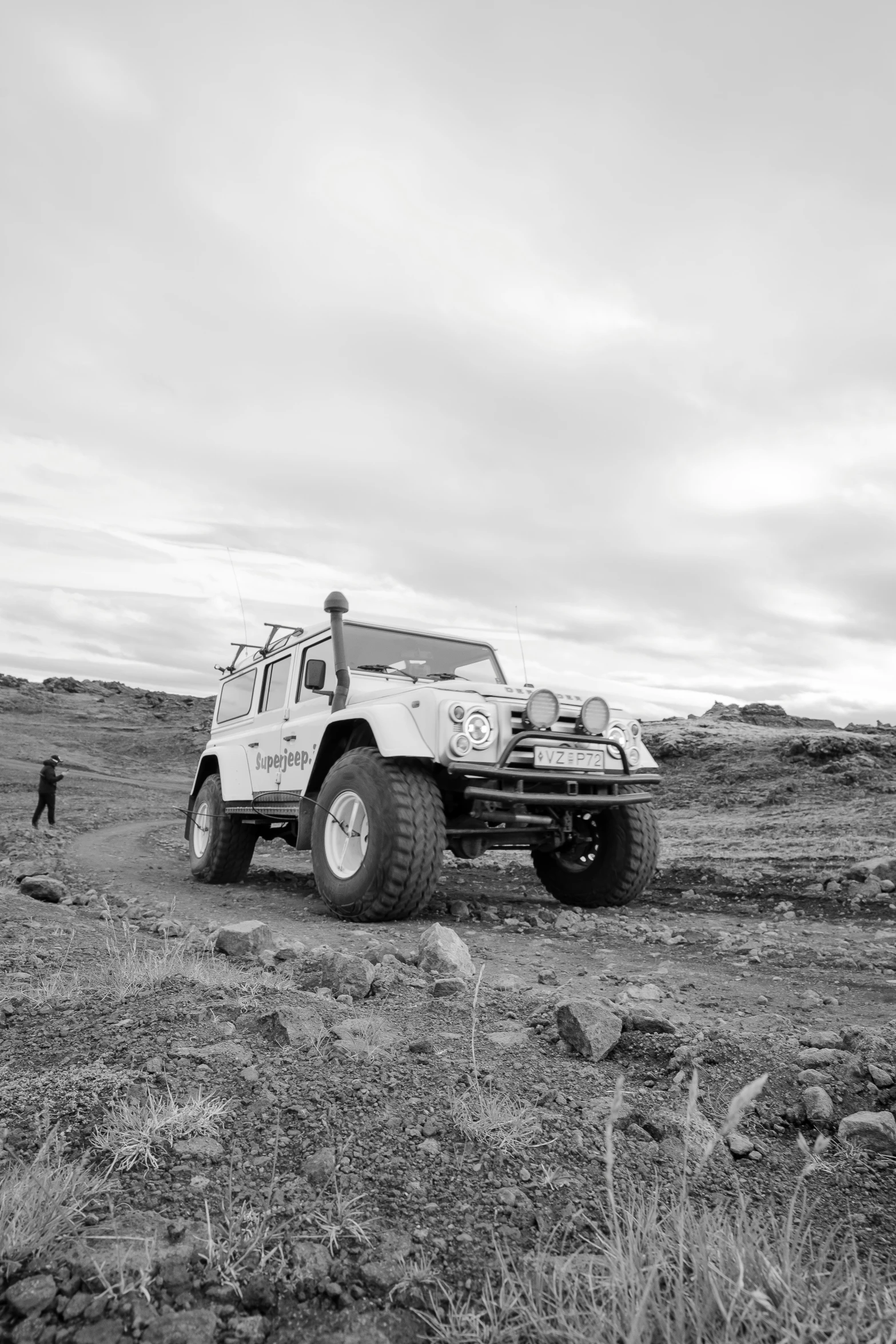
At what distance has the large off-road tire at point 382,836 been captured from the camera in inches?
213

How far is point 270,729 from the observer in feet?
25.4

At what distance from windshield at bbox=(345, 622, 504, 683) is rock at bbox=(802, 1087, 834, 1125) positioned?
512 centimetres

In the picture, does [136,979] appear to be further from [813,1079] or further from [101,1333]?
A: [813,1079]

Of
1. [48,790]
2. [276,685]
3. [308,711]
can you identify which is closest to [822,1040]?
[308,711]

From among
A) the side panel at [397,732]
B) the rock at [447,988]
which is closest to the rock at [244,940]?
the rock at [447,988]

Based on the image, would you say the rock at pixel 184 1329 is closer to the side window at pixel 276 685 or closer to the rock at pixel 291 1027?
the rock at pixel 291 1027

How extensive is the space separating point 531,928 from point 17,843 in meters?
7.31

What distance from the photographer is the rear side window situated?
8.78 meters

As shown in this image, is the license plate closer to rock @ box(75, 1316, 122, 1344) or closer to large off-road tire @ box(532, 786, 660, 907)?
large off-road tire @ box(532, 786, 660, 907)

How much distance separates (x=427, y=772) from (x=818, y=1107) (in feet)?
12.9

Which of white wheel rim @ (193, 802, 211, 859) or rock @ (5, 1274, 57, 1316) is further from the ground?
rock @ (5, 1274, 57, 1316)

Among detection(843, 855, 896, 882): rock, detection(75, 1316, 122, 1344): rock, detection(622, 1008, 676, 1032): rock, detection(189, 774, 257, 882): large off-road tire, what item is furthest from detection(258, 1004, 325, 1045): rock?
detection(189, 774, 257, 882): large off-road tire

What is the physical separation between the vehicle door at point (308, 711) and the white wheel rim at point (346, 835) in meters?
0.72

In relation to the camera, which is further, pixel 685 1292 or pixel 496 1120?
pixel 496 1120
